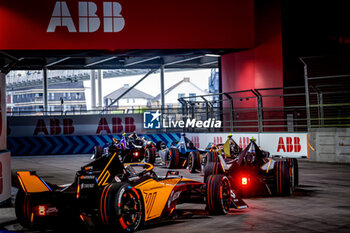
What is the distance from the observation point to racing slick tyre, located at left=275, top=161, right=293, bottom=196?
409 inches

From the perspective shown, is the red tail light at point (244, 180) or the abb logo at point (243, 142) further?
the abb logo at point (243, 142)

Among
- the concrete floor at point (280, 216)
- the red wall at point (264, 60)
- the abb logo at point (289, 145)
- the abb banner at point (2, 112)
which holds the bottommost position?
the concrete floor at point (280, 216)

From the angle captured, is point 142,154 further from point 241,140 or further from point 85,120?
point 85,120

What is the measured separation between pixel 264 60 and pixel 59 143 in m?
12.2

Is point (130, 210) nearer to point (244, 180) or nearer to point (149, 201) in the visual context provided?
point (149, 201)

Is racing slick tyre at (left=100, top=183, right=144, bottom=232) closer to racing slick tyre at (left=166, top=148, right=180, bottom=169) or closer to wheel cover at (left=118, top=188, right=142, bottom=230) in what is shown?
wheel cover at (left=118, top=188, right=142, bottom=230)

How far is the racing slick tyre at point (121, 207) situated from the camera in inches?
269

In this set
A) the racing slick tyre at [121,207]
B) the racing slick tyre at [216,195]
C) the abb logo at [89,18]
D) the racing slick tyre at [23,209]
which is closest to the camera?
the racing slick tyre at [121,207]

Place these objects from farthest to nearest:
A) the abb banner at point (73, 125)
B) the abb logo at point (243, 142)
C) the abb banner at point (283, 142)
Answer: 1. the abb banner at point (73, 125)
2. the abb logo at point (243, 142)
3. the abb banner at point (283, 142)

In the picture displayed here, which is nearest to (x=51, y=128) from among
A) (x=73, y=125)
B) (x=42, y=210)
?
(x=73, y=125)

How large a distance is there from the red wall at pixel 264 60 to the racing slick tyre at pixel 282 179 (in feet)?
43.9

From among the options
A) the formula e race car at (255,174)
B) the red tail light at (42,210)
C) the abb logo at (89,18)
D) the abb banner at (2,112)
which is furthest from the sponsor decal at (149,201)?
the abb logo at (89,18)

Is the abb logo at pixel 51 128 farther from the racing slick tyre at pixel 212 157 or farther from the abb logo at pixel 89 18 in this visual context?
the racing slick tyre at pixel 212 157

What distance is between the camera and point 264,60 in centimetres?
2502
